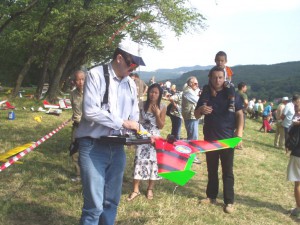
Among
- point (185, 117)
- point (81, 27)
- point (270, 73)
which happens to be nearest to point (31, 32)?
point (81, 27)

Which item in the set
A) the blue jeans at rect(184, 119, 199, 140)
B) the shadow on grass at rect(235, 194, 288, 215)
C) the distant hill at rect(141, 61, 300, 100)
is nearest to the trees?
the blue jeans at rect(184, 119, 199, 140)

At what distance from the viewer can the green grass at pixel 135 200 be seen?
4387 mm

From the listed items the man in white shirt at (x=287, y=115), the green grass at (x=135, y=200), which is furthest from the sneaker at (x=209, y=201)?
the man in white shirt at (x=287, y=115)

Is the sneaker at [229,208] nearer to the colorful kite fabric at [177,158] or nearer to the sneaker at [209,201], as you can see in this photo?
the sneaker at [209,201]

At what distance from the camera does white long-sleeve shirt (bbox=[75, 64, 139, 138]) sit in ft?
9.43

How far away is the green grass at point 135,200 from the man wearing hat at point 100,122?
1.36m

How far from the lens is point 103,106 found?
2.94 meters

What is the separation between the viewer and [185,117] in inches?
313

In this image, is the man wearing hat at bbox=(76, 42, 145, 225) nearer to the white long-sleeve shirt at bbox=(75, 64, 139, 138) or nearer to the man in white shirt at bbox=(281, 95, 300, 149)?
the white long-sleeve shirt at bbox=(75, 64, 139, 138)

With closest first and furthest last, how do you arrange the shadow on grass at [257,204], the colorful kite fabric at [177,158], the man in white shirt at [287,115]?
the colorful kite fabric at [177,158]
the shadow on grass at [257,204]
the man in white shirt at [287,115]

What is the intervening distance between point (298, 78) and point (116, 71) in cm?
10618

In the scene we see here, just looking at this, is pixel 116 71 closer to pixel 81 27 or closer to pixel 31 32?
pixel 81 27

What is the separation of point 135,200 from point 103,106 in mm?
2559

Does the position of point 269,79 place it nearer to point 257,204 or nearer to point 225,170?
point 257,204
